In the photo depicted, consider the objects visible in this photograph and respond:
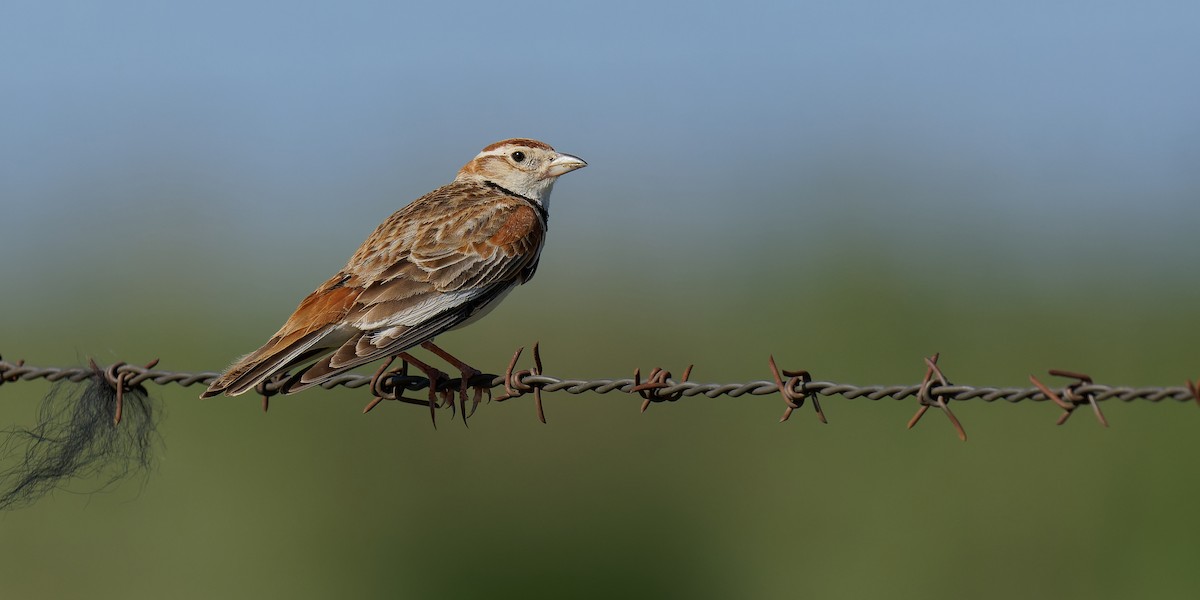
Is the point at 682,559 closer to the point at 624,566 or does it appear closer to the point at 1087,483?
the point at 624,566

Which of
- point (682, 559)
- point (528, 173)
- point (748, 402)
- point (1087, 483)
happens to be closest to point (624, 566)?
point (682, 559)

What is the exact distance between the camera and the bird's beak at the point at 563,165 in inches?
341

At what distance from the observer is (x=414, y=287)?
7.05 metres

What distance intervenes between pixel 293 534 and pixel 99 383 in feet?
A: 29.0

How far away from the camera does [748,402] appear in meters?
16.6

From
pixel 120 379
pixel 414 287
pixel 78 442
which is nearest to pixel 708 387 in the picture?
pixel 414 287

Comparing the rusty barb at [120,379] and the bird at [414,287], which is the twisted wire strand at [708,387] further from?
the bird at [414,287]

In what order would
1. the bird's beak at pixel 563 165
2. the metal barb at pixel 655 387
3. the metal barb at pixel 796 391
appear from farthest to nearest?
the bird's beak at pixel 563 165 < the metal barb at pixel 655 387 < the metal barb at pixel 796 391

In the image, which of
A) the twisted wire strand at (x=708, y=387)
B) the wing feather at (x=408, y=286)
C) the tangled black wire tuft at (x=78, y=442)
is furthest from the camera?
the wing feather at (x=408, y=286)

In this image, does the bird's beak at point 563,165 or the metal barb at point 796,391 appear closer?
the metal barb at point 796,391

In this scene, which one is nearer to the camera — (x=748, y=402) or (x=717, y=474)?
(x=717, y=474)

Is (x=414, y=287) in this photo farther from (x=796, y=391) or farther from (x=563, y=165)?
(x=796, y=391)

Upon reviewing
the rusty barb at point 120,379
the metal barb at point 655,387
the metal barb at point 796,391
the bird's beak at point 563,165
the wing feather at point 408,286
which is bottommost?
the metal barb at point 796,391

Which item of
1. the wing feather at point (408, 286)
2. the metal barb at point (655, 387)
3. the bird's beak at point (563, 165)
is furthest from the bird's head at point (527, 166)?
the metal barb at point (655, 387)
